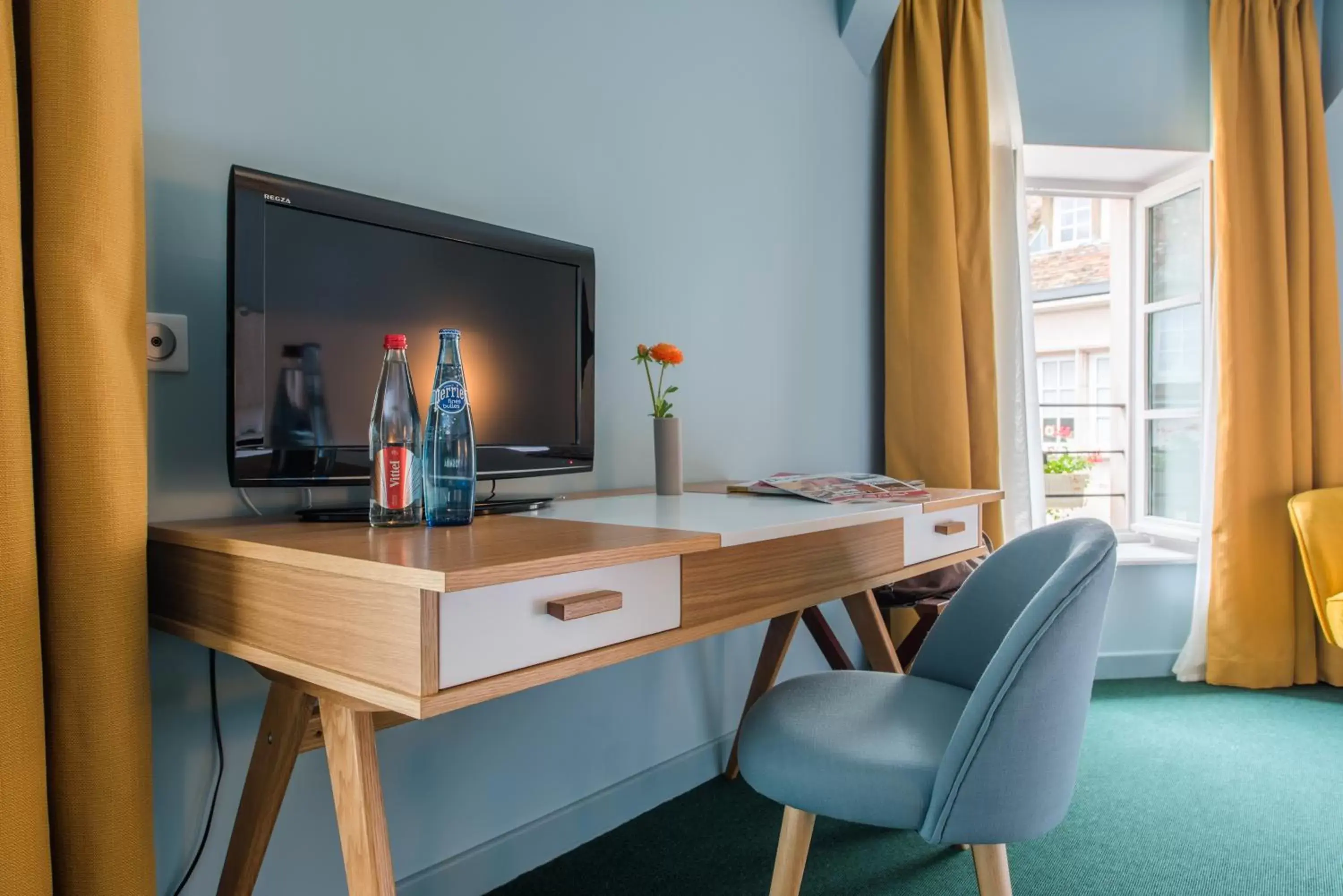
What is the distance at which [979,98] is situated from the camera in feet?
9.25

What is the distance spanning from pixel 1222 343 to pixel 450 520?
296 centimetres

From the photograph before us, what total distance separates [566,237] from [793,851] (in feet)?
4.24

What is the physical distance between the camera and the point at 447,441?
113 cm

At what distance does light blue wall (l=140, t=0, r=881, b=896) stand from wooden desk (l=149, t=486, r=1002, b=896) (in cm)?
20

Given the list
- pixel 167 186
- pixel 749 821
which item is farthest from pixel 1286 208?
pixel 167 186

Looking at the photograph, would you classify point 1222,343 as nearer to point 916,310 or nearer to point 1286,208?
point 1286,208

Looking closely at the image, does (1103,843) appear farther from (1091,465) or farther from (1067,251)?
(1067,251)

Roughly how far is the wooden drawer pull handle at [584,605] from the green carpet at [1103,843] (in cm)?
99

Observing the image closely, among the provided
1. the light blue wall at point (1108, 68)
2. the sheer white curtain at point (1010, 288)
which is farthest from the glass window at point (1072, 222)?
the sheer white curtain at point (1010, 288)

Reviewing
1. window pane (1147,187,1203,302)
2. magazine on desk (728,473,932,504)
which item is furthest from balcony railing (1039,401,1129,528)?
magazine on desk (728,473,932,504)

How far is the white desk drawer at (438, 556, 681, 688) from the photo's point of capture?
0.82 metres

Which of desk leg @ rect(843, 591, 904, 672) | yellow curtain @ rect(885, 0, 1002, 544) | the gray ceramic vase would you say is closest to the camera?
the gray ceramic vase

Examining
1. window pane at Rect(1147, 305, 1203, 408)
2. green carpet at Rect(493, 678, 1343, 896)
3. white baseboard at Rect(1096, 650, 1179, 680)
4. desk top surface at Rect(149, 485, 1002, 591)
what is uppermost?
window pane at Rect(1147, 305, 1203, 408)

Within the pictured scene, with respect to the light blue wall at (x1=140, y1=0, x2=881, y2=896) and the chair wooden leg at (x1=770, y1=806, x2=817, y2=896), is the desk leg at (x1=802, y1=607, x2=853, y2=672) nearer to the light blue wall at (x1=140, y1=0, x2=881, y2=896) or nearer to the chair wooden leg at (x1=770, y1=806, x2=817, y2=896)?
the light blue wall at (x1=140, y1=0, x2=881, y2=896)
